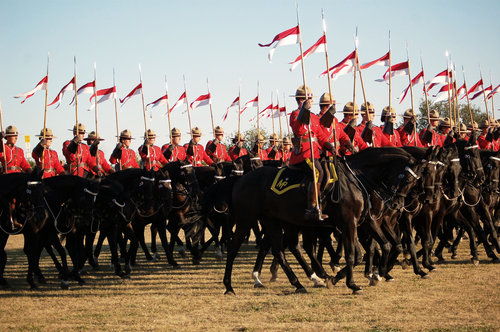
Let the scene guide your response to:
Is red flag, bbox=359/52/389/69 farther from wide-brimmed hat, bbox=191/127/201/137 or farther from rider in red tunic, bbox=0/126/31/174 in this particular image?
rider in red tunic, bbox=0/126/31/174

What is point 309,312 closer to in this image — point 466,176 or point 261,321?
point 261,321

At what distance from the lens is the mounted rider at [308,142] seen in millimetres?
→ 10133

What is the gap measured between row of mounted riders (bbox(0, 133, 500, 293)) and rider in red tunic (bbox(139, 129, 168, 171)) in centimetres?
138

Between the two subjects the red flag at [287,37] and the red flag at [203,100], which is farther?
the red flag at [203,100]

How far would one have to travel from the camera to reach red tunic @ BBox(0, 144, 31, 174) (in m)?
13.7

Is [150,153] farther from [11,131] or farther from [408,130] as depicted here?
[408,130]

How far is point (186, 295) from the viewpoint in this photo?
426 inches

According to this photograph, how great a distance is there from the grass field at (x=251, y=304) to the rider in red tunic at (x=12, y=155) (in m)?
2.41

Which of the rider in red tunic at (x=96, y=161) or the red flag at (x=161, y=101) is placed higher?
the red flag at (x=161, y=101)

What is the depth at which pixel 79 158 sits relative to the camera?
15.4m

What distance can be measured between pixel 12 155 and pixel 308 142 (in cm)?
696

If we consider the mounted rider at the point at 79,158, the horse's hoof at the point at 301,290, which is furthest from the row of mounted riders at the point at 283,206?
the mounted rider at the point at 79,158

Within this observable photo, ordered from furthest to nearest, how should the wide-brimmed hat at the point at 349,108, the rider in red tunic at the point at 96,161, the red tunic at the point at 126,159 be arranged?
1. the red tunic at the point at 126,159
2. the rider in red tunic at the point at 96,161
3. the wide-brimmed hat at the point at 349,108

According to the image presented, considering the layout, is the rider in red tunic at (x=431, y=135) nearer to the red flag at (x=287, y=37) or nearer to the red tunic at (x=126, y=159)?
the red flag at (x=287, y=37)
